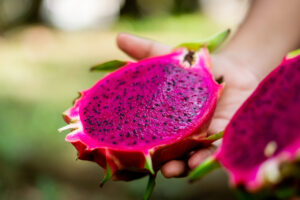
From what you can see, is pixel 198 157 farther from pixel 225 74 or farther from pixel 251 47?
pixel 251 47

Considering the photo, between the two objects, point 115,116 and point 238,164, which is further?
point 115,116

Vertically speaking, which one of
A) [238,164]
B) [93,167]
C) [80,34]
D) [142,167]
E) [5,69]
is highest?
[238,164]

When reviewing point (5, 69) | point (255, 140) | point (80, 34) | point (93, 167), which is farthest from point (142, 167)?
point (80, 34)

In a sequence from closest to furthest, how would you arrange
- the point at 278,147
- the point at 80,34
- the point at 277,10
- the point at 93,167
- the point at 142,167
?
the point at 278,147 → the point at 142,167 → the point at 277,10 → the point at 93,167 → the point at 80,34

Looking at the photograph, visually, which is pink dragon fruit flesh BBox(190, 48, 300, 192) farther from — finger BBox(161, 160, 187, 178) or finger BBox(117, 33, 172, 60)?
finger BBox(117, 33, 172, 60)

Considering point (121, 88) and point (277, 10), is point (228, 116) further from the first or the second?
point (277, 10)

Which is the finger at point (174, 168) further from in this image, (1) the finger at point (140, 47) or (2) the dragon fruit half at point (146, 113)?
(1) the finger at point (140, 47)

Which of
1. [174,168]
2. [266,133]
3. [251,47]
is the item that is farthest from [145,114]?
[251,47]

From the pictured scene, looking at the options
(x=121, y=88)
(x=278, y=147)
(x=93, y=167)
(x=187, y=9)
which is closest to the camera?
(x=278, y=147)
